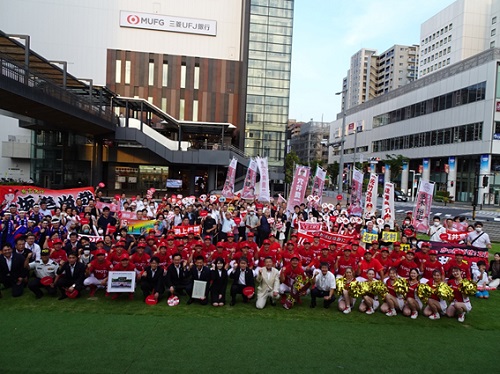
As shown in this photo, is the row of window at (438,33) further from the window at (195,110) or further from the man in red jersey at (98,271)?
the man in red jersey at (98,271)

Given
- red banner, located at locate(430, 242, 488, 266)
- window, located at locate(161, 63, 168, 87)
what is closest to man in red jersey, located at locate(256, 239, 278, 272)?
red banner, located at locate(430, 242, 488, 266)

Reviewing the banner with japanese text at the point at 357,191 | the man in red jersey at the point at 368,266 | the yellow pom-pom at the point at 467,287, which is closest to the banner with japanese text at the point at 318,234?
the man in red jersey at the point at 368,266

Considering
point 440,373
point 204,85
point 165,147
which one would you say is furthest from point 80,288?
point 204,85

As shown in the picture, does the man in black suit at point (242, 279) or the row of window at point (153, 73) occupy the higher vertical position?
the row of window at point (153, 73)

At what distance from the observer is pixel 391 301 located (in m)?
7.87

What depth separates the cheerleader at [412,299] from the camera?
7789 mm

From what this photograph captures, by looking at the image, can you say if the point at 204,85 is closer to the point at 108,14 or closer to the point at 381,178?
the point at 108,14

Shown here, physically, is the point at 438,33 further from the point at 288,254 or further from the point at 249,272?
the point at 249,272

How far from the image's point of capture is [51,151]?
34594mm

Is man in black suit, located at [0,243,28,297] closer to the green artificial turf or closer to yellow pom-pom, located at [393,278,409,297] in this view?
the green artificial turf

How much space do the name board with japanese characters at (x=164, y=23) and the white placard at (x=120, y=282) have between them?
40.3 meters

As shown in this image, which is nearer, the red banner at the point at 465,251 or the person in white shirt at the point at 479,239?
the red banner at the point at 465,251

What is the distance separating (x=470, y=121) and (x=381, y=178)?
21782mm

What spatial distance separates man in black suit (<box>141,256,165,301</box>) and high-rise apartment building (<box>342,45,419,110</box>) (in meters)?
98.7
